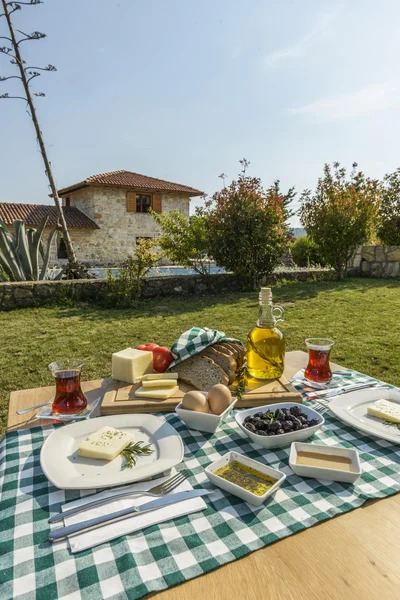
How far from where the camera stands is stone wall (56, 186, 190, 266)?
2072cm

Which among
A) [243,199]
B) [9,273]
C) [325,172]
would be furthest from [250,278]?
[9,273]

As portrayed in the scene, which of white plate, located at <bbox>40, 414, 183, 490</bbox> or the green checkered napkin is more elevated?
the green checkered napkin

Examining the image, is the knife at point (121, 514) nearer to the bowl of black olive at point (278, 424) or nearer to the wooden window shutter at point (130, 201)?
the bowl of black olive at point (278, 424)

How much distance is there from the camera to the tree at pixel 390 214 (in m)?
12.1

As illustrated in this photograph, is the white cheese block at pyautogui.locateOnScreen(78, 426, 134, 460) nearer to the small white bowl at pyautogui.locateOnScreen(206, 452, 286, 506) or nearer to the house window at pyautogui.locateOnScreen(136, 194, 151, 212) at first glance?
the small white bowl at pyautogui.locateOnScreen(206, 452, 286, 506)

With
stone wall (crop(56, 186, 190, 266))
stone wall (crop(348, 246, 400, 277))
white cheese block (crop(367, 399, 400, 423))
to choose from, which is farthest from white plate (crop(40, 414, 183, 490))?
stone wall (crop(56, 186, 190, 266))

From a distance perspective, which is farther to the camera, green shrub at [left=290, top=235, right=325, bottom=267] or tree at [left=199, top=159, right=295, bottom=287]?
green shrub at [left=290, top=235, right=325, bottom=267]

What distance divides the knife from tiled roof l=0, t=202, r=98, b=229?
66.4 feet

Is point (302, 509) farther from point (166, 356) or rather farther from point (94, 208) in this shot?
point (94, 208)

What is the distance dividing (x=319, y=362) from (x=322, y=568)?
93 cm

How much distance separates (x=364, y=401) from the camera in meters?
1.32

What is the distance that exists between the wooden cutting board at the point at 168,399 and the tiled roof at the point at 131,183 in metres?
20.3

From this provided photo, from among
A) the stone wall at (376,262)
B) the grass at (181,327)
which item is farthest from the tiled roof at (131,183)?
the grass at (181,327)

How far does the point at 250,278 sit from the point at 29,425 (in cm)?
787
